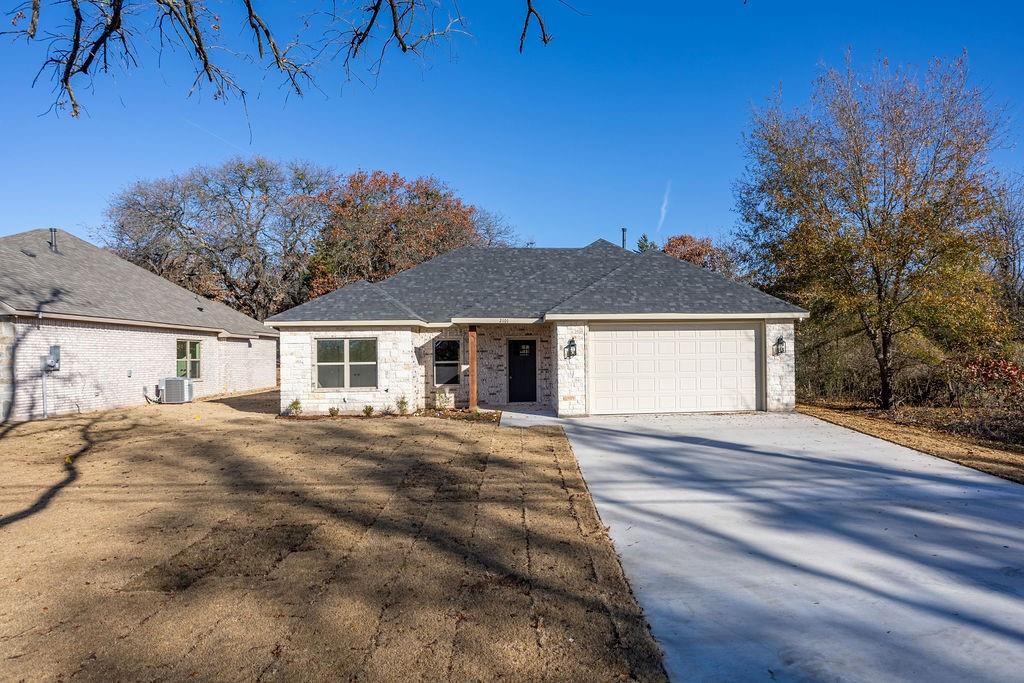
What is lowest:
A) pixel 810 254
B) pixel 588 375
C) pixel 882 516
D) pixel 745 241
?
pixel 882 516

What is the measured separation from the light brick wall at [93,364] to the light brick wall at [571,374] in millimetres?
12315

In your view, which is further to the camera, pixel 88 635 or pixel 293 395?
pixel 293 395

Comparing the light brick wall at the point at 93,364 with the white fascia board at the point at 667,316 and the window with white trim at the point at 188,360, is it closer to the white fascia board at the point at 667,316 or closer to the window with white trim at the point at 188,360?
the window with white trim at the point at 188,360

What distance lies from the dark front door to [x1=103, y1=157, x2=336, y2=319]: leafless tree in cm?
2076

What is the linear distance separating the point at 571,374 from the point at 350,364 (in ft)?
17.8

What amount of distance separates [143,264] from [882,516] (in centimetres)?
3685

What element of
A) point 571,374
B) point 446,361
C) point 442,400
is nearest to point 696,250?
point 446,361

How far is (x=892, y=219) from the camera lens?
13.6 meters

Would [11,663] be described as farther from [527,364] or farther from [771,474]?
[527,364]

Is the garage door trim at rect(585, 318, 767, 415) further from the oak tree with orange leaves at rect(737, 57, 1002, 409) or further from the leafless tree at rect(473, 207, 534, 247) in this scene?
the leafless tree at rect(473, 207, 534, 247)

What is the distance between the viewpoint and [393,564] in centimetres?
458

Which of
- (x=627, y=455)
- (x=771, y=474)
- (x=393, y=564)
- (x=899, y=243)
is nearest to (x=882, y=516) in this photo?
(x=771, y=474)

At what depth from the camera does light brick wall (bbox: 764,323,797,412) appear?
539 inches

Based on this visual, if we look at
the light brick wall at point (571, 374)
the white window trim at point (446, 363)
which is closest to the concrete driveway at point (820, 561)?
the light brick wall at point (571, 374)
